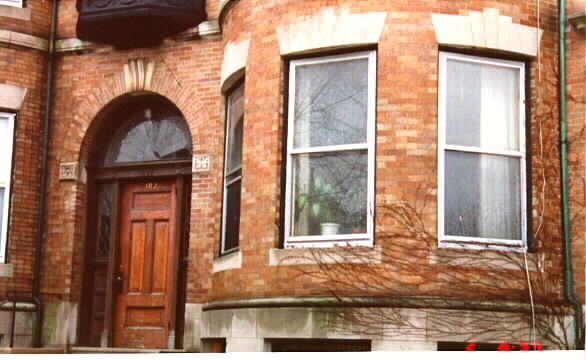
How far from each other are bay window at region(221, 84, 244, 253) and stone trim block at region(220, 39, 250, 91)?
15 cm

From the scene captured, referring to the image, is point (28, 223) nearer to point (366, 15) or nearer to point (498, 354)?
point (366, 15)

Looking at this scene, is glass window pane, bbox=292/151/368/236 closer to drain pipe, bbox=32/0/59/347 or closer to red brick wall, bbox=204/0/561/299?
red brick wall, bbox=204/0/561/299

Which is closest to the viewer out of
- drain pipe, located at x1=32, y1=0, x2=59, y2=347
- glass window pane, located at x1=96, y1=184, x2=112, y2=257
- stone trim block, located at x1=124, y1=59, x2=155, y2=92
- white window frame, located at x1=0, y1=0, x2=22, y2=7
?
stone trim block, located at x1=124, y1=59, x2=155, y2=92

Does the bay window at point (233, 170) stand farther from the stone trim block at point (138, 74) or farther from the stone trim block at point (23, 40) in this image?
the stone trim block at point (23, 40)

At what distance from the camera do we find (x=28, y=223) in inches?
526

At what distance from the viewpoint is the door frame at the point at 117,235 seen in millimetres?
12820

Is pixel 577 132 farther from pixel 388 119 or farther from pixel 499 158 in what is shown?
pixel 388 119

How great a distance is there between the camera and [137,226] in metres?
13.3

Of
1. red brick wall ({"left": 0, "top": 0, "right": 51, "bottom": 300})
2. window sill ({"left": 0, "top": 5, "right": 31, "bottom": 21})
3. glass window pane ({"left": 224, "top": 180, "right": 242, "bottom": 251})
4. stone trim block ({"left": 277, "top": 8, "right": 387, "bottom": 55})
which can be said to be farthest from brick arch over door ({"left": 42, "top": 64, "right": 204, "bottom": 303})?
stone trim block ({"left": 277, "top": 8, "right": 387, "bottom": 55})

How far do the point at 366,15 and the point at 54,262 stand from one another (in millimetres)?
5528

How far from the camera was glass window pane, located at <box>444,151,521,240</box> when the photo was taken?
405 inches

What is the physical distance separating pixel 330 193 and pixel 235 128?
1.91 m

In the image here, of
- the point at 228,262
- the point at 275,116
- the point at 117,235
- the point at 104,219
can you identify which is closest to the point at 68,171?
the point at 104,219

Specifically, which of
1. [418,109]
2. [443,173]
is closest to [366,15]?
[418,109]
